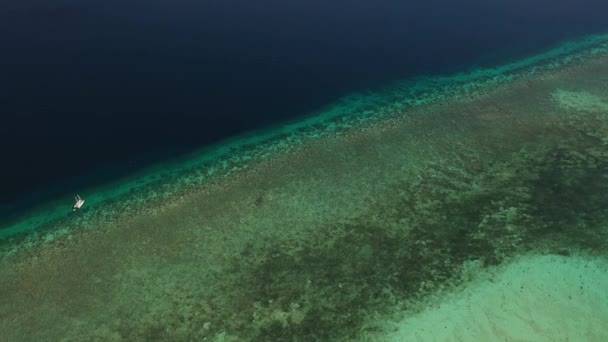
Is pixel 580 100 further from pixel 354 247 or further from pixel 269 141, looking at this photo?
pixel 269 141

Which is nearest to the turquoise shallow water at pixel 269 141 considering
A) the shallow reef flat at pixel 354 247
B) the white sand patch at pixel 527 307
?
the shallow reef flat at pixel 354 247

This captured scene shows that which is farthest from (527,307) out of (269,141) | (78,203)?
(78,203)

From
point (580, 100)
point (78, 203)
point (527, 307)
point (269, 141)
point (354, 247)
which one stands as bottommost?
point (527, 307)

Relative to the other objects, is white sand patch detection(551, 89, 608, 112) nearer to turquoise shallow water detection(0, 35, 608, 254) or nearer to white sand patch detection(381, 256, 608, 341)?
turquoise shallow water detection(0, 35, 608, 254)

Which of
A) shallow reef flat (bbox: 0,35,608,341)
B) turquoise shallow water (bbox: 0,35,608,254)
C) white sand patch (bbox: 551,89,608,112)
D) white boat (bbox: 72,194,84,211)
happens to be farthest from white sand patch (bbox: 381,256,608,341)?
white boat (bbox: 72,194,84,211)

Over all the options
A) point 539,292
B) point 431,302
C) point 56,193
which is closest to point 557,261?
point 539,292
